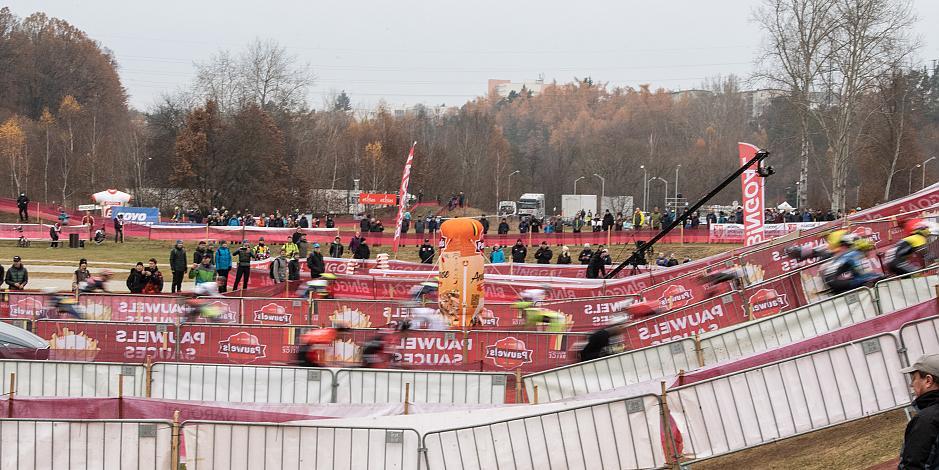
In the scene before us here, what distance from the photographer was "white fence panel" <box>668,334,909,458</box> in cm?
962

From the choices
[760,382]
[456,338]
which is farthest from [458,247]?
[760,382]

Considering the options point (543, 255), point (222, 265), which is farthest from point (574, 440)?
point (543, 255)

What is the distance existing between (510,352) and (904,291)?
5534 millimetres

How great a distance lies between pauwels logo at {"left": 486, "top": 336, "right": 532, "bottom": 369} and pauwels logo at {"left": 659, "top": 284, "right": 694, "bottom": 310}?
6871mm

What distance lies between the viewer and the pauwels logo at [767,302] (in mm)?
16984

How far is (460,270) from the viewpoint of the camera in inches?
708

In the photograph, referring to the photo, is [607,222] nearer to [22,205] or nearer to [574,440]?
[22,205]

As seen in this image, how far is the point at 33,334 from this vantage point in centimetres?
1612

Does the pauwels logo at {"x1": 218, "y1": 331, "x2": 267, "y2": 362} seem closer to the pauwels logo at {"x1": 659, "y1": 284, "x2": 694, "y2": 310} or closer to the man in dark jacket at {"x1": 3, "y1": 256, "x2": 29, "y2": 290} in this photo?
the pauwels logo at {"x1": 659, "y1": 284, "x2": 694, "y2": 310}

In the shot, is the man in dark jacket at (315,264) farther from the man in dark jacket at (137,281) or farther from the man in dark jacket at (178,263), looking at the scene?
the man in dark jacket at (137,281)

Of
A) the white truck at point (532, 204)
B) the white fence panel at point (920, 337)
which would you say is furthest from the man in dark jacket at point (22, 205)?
the white fence panel at point (920, 337)

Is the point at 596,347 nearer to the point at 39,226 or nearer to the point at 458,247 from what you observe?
the point at 458,247

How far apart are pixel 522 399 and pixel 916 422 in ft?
22.1

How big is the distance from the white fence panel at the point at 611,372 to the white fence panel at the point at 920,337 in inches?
123
